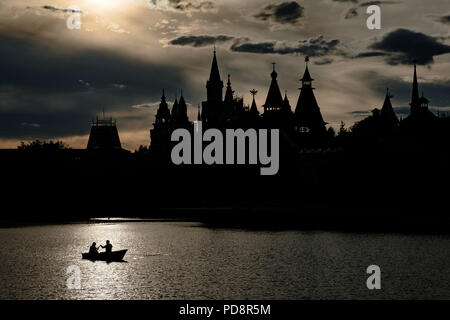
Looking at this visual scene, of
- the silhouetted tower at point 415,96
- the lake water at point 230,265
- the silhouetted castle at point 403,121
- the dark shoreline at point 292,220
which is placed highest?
the silhouetted tower at point 415,96

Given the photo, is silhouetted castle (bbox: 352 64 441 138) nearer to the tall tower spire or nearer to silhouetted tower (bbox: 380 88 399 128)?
silhouetted tower (bbox: 380 88 399 128)

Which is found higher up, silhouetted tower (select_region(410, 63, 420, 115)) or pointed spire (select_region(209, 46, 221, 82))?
pointed spire (select_region(209, 46, 221, 82))

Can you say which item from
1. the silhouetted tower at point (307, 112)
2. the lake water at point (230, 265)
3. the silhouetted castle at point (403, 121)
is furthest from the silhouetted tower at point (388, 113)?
the lake water at point (230, 265)

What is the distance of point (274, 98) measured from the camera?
518ft

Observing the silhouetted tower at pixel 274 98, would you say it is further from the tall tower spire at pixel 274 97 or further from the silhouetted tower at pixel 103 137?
the silhouetted tower at pixel 103 137

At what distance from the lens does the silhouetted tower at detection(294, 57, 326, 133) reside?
15450 cm

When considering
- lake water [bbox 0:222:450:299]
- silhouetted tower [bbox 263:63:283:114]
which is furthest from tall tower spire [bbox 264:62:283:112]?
lake water [bbox 0:222:450:299]

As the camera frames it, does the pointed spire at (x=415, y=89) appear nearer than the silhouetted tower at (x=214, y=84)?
Yes

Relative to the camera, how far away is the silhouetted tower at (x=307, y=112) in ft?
507

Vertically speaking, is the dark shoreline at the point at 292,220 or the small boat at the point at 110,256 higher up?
the dark shoreline at the point at 292,220

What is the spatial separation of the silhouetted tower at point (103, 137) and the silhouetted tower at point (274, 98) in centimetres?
5381

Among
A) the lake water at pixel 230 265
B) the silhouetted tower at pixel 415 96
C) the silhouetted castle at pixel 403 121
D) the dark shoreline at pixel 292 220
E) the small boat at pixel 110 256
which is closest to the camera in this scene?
the lake water at pixel 230 265

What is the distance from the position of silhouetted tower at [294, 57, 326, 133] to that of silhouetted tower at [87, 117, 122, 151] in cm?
6085
